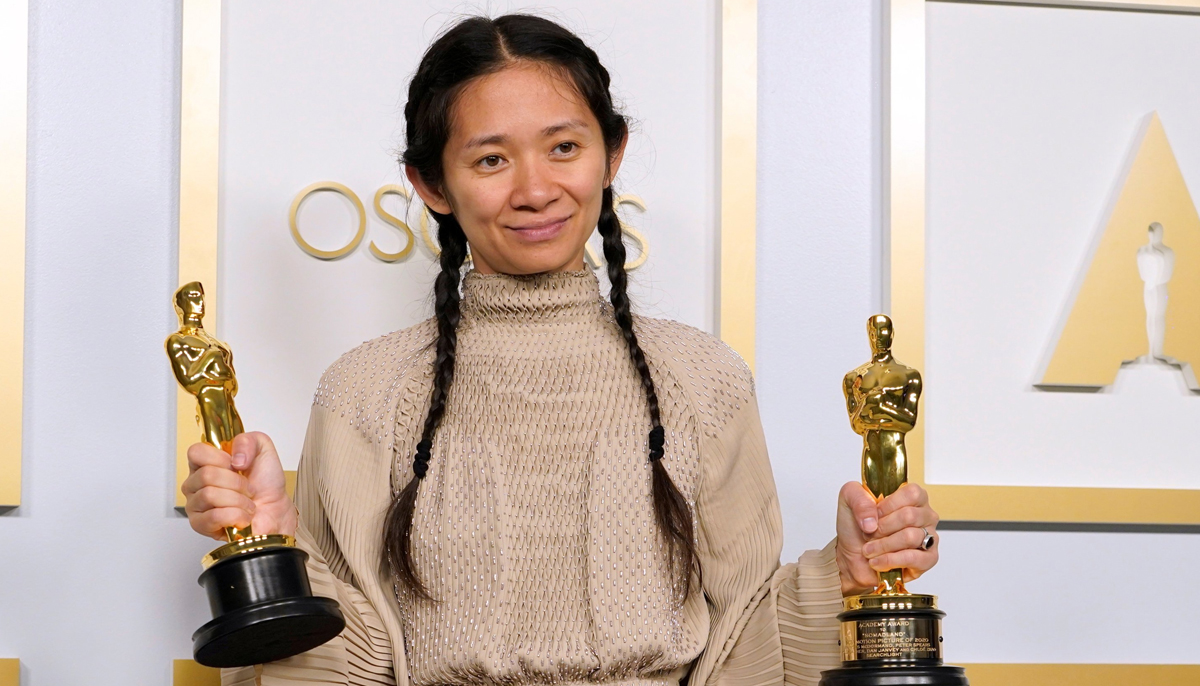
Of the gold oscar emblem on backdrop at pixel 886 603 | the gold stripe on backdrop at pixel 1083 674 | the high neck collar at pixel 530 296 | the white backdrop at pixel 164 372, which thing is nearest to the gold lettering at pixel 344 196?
the white backdrop at pixel 164 372

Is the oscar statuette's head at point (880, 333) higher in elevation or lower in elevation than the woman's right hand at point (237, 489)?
higher

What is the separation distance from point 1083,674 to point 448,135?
1.05m

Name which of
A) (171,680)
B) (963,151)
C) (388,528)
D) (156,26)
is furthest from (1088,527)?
(156,26)

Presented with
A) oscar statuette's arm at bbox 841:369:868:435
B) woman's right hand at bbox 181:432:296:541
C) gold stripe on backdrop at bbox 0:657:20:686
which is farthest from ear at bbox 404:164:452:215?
gold stripe on backdrop at bbox 0:657:20:686

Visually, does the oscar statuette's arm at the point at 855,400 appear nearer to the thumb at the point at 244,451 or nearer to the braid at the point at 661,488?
the braid at the point at 661,488

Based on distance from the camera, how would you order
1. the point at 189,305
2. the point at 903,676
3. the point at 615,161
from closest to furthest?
1. the point at 903,676
2. the point at 189,305
3. the point at 615,161

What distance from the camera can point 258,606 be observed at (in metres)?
1.07

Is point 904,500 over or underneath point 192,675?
over

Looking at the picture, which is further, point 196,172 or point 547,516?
point 196,172

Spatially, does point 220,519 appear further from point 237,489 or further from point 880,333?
point 880,333

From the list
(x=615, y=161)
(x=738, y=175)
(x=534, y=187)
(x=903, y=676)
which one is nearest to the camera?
(x=903, y=676)

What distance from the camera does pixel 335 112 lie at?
1.62 metres

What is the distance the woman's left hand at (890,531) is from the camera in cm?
114

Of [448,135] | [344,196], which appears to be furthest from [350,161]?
[448,135]
